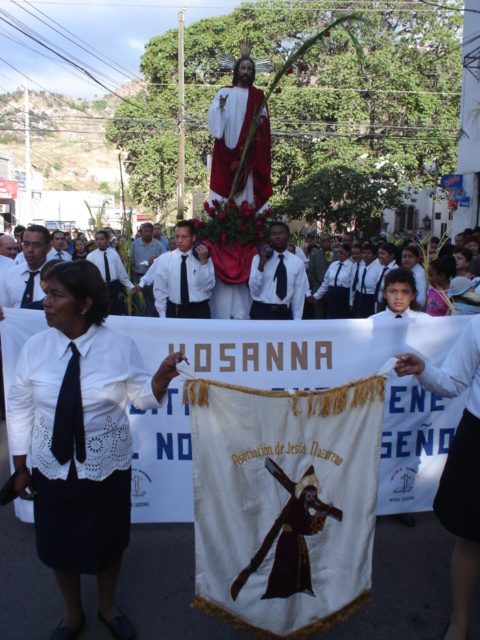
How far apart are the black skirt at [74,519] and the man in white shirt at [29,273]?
2534mm

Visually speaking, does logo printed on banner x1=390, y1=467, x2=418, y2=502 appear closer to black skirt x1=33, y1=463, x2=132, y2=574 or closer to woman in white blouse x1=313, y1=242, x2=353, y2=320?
black skirt x1=33, y1=463, x2=132, y2=574

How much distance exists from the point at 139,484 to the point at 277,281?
9.32 ft

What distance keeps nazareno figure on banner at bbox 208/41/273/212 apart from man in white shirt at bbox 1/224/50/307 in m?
2.29

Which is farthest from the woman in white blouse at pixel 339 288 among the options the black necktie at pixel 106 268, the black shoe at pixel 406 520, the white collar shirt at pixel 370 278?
the black shoe at pixel 406 520

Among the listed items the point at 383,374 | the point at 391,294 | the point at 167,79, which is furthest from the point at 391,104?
the point at 383,374

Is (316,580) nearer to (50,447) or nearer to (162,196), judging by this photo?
(50,447)

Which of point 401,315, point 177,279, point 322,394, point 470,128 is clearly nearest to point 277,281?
point 177,279

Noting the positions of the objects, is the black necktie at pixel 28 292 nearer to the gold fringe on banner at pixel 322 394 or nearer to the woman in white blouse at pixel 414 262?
the gold fringe on banner at pixel 322 394

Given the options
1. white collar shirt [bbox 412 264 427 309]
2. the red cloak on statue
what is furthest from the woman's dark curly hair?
white collar shirt [bbox 412 264 427 309]

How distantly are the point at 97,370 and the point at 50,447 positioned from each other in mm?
393

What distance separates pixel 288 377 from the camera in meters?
3.72

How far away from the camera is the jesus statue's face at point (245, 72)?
628 cm

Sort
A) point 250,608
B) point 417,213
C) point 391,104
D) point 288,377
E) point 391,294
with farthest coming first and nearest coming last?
point 417,213 → point 391,104 → point 391,294 → point 288,377 → point 250,608

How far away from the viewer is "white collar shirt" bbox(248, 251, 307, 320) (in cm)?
594
